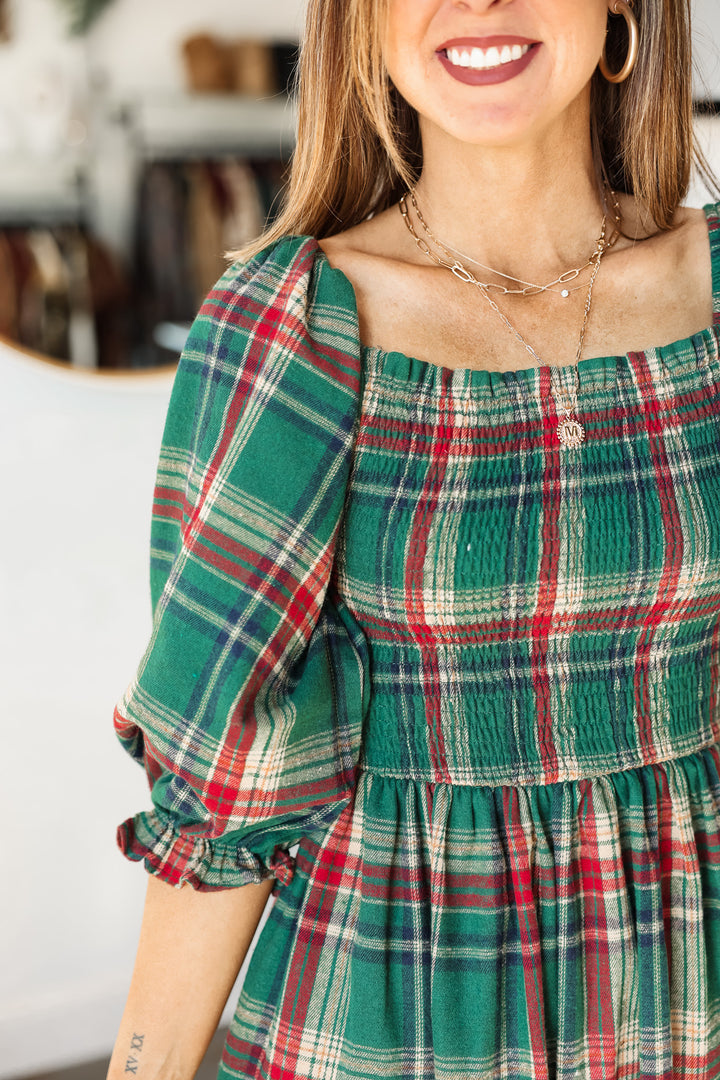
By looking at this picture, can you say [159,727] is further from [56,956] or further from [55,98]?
[56,956]

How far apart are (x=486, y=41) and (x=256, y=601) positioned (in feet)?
1.54

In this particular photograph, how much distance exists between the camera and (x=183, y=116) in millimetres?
1967

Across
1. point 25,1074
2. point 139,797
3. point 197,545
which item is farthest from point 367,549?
point 25,1074

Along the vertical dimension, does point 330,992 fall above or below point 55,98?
below

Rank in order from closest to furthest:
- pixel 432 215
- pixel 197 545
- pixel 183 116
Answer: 1. pixel 197 545
2. pixel 432 215
3. pixel 183 116

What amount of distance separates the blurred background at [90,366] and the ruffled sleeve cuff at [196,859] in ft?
4.43

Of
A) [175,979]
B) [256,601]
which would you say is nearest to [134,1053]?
[175,979]

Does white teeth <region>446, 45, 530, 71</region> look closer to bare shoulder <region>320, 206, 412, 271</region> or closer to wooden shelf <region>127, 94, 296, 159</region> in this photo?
bare shoulder <region>320, 206, 412, 271</region>

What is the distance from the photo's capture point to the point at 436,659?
799 millimetres

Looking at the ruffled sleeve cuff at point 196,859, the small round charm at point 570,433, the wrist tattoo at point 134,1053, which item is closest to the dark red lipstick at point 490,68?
the small round charm at point 570,433

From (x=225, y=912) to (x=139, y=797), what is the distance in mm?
1515

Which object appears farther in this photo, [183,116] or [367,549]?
[183,116]

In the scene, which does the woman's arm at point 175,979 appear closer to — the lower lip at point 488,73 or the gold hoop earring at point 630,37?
the lower lip at point 488,73

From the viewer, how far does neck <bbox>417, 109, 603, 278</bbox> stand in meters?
0.88
